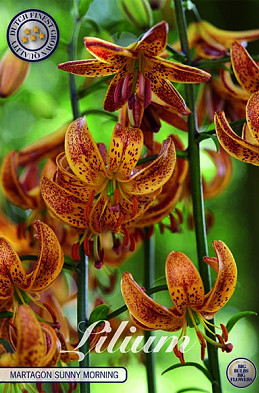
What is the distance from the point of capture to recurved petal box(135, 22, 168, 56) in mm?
657

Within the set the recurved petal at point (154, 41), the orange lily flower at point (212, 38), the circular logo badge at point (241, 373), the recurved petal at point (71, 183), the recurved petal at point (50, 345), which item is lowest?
the circular logo badge at point (241, 373)

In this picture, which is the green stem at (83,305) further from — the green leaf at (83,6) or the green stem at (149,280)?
the green leaf at (83,6)

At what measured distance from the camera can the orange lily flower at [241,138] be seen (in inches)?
28.3

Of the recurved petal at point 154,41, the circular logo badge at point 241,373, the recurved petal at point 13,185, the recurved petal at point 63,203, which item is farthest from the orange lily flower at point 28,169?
the circular logo badge at point 241,373

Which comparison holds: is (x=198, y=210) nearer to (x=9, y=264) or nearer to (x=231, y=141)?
(x=231, y=141)

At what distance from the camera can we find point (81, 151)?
71cm

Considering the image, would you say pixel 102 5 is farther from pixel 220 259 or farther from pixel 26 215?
pixel 220 259

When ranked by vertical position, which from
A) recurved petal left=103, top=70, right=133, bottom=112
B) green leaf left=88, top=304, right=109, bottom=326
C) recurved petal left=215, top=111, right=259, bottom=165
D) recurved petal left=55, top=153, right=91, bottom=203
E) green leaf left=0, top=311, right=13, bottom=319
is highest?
recurved petal left=103, top=70, right=133, bottom=112

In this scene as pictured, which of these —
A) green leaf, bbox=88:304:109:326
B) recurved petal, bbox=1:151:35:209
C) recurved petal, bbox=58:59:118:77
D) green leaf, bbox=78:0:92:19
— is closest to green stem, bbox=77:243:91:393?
green leaf, bbox=88:304:109:326

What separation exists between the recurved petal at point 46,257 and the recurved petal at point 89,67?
→ 184 millimetres

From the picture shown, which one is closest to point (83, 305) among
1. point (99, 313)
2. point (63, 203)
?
point (99, 313)

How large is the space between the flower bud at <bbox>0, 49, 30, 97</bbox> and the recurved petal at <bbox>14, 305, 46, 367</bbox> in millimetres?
349

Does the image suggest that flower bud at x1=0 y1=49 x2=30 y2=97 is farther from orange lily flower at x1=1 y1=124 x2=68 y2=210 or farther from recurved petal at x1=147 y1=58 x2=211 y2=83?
recurved petal at x1=147 y1=58 x2=211 y2=83

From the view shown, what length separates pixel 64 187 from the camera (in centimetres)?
73
